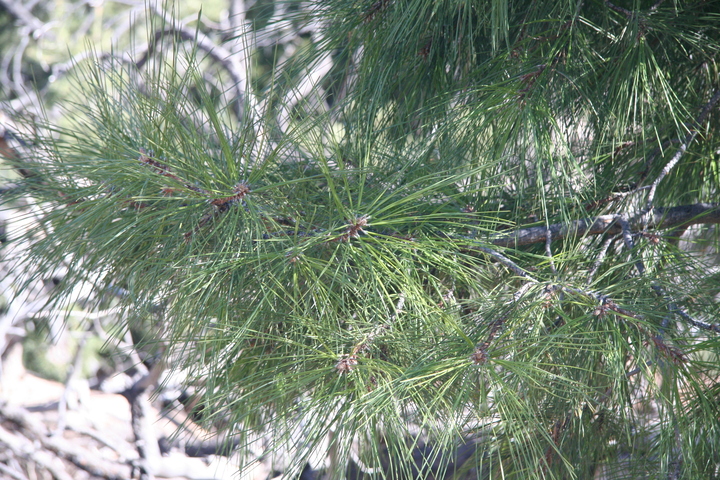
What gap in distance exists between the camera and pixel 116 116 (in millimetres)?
614

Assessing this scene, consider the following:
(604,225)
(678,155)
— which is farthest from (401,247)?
(678,155)

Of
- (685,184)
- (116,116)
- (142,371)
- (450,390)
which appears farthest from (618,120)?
(142,371)

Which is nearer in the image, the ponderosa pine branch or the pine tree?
the pine tree

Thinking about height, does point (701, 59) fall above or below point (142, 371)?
above

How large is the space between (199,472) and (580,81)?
5.99 feet

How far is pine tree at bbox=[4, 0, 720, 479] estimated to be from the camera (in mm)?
545

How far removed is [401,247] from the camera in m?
0.57

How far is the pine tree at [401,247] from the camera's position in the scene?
0.54m

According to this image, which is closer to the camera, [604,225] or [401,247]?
[401,247]

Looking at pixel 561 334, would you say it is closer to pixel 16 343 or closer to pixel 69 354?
pixel 16 343

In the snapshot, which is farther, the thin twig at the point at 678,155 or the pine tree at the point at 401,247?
the thin twig at the point at 678,155

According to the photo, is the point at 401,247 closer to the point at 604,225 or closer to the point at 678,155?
the point at 604,225

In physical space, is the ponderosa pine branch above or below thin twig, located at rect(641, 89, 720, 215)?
below

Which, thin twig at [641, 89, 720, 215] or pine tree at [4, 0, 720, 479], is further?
thin twig at [641, 89, 720, 215]
